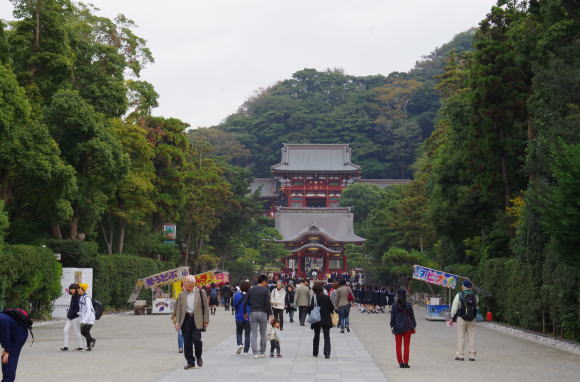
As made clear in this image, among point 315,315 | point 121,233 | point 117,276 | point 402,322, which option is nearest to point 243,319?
point 315,315

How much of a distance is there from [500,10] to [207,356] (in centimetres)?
1881

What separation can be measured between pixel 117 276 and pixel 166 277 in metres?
2.98

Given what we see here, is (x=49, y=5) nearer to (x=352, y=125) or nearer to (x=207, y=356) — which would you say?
(x=207, y=356)

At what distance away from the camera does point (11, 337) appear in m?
7.23

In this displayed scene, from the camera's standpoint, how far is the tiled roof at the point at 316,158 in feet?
265

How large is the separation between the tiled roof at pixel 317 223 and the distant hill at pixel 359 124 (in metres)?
19.7

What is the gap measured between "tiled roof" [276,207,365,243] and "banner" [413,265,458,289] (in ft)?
143

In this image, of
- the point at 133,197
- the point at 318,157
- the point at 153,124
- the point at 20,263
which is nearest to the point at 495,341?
the point at 20,263

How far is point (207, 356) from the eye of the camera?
12969 mm

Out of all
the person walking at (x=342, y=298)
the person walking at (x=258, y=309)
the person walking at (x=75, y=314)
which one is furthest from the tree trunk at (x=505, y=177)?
the person walking at (x=75, y=314)

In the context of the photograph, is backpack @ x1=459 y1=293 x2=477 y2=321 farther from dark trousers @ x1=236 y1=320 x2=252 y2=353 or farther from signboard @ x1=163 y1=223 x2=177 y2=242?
signboard @ x1=163 y1=223 x2=177 y2=242

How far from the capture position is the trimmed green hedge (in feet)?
94.4

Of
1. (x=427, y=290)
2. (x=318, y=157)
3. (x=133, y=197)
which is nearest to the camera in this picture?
(x=133, y=197)

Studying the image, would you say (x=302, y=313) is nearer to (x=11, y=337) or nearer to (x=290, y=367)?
(x=290, y=367)
